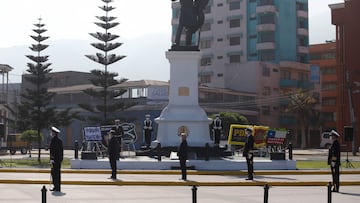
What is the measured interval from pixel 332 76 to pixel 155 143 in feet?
220

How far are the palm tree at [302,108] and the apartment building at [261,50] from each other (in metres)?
2.65

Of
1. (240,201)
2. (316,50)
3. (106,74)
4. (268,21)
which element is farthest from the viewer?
(316,50)

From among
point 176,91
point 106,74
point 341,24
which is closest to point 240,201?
point 176,91

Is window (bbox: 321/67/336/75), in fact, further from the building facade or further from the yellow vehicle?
the yellow vehicle

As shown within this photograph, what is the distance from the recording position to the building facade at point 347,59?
210 ft

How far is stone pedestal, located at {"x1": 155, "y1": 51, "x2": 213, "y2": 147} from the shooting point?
29062 millimetres

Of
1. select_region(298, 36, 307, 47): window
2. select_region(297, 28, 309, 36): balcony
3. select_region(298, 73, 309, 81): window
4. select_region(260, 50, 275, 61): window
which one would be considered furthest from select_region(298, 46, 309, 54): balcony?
select_region(260, 50, 275, 61): window

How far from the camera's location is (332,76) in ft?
301

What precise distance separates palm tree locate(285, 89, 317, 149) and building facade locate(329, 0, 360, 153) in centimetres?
1329

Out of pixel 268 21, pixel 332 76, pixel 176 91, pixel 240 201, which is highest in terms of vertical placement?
pixel 268 21

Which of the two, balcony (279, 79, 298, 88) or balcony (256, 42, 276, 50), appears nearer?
balcony (279, 79, 298, 88)

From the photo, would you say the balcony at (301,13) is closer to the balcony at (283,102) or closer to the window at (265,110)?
the balcony at (283,102)

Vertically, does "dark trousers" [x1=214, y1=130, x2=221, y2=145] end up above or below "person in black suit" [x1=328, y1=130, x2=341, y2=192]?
above

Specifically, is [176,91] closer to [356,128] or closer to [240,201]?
[240,201]
